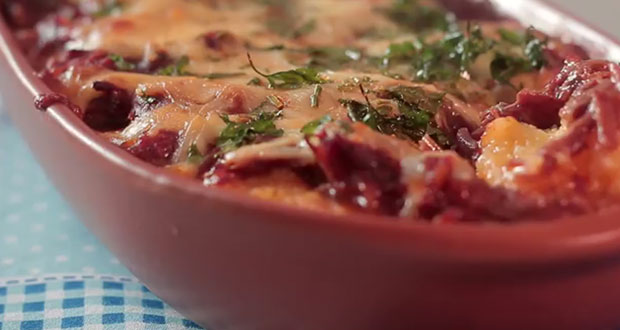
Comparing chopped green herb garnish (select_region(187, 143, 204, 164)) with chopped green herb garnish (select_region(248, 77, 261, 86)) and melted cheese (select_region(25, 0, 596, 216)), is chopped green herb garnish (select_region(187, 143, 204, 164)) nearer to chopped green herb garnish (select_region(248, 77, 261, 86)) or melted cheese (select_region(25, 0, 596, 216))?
melted cheese (select_region(25, 0, 596, 216))

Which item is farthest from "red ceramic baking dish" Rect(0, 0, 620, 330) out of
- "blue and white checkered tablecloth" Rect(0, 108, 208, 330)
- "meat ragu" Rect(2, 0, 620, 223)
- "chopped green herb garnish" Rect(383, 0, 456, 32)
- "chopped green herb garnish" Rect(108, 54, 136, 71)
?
"chopped green herb garnish" Rect(383, 0, 456, 32)

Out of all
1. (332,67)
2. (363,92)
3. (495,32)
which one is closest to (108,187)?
(363,92)

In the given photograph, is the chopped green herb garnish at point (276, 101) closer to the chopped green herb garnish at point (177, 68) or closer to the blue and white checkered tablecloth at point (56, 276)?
the chopped green herb garnish at point (177, 68)

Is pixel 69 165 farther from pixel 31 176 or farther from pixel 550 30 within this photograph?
pixel 550 30

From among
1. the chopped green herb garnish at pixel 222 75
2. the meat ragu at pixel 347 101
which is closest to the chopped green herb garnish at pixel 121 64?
the meat ragu at pixel 347 101

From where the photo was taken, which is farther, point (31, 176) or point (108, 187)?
point (31, 176)

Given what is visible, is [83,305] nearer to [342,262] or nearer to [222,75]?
[222,75]

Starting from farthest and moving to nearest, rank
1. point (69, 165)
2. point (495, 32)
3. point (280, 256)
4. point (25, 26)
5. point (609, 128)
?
point (25, 26) < point (495, 32) < point (69, 165) < point (609, 128) < point (280, 256)
